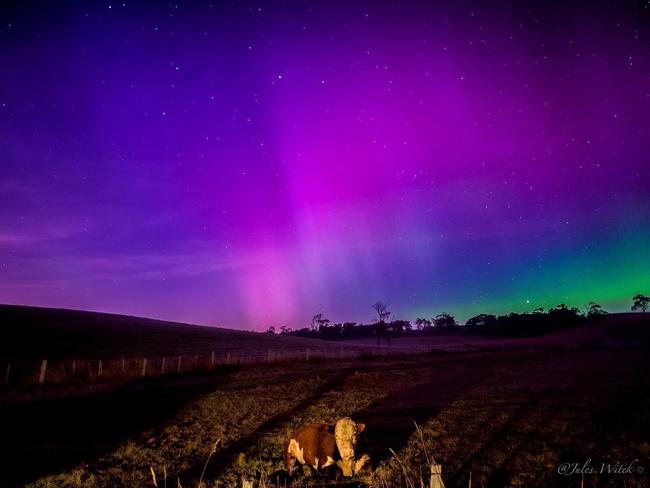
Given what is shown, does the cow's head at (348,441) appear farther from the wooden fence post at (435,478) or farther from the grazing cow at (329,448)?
the wooden fence post at (435,478)

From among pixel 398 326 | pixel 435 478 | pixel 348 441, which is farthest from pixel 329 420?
pixel 398 326

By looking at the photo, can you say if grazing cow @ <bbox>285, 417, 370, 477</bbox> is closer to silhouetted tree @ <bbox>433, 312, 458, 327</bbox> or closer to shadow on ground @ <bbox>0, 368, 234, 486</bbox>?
shadow on ground @ <bbox>0, 368, 234, 486</bbox>

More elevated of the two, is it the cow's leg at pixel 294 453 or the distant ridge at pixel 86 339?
the distant ridge at pixel 86 339

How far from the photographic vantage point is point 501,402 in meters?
15.9

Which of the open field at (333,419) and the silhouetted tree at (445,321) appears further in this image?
Result: the silhouetted tree at (445,321)

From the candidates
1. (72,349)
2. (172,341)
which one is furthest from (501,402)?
(172,341)

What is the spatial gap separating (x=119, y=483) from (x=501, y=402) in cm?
1329

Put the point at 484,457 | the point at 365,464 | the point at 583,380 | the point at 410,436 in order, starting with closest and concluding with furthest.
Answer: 1. the point at 365,464
2. the point at 484,457
3. the point at 410,436
4. the point at 583,380

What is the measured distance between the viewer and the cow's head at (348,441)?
875 centimetres

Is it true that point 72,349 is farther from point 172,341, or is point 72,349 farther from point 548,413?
point 548,413
